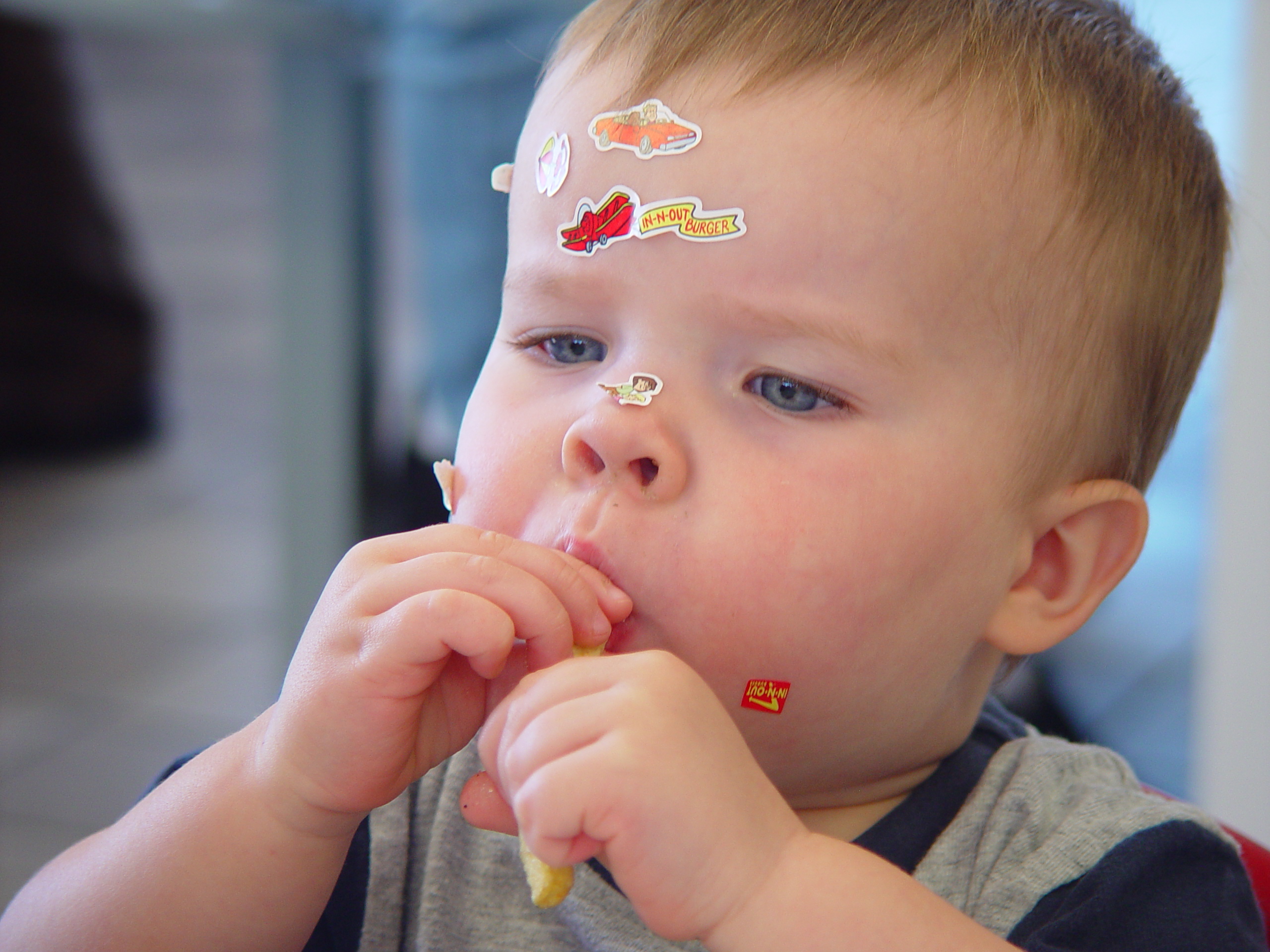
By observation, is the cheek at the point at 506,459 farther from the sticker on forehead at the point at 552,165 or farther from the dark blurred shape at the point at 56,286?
the dark blurred shape at the point at 56,286

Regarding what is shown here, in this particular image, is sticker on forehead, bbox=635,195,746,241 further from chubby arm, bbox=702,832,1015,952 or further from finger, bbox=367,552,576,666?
chubby arm, bbox=702,832,1015,952

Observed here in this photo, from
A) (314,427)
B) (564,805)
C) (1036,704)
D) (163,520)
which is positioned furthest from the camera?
(163,520)

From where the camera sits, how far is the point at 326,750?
729 millimetres

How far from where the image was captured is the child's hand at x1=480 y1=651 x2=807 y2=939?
24.1 inches

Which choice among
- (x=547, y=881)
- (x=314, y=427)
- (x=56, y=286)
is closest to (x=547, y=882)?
(x=547, y=881)

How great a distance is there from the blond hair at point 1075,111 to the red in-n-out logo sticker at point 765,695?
234 millimetres

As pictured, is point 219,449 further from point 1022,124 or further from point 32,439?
point 1022,124

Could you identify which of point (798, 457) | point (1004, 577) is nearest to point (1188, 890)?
point (1004, 577)

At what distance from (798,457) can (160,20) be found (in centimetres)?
148

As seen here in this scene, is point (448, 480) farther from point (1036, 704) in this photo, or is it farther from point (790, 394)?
point (1036, 704)

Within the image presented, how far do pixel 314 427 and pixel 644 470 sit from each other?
1536 mm

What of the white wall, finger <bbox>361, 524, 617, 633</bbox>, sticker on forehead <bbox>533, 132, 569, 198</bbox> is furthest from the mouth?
the white wall

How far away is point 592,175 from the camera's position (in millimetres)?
793

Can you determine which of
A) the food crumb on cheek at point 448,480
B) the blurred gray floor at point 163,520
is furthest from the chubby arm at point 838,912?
the blurred gray floor at point 163,520
